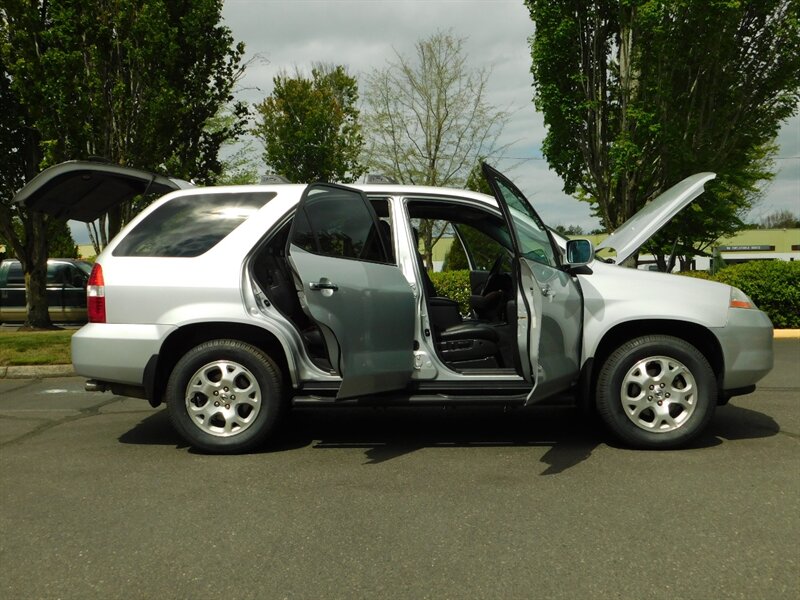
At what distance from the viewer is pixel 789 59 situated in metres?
15.1

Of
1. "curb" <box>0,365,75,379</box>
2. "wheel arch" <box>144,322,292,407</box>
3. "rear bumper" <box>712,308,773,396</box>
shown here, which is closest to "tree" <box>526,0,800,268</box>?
"rear bumper" <box>712,308,773,396</box>

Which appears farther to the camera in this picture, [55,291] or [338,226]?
[55,291]

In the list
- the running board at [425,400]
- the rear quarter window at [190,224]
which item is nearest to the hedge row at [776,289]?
the running board at [425,400]

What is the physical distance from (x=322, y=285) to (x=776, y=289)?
11193mm

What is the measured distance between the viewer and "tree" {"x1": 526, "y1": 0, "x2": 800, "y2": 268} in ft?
48.7

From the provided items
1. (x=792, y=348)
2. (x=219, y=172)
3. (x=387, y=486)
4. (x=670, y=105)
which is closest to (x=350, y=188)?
(x=387, y=486)

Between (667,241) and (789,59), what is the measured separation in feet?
55.8

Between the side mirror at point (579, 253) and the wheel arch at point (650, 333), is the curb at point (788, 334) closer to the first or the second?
the wheel arch at point (650, 333)

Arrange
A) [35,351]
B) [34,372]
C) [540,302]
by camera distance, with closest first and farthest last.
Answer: [540,302] < [34,372] < [35,351]

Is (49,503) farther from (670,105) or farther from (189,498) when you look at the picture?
(670,105)

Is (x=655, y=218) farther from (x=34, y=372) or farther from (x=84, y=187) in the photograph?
(x=34, y=372)

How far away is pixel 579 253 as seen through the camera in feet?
16.1

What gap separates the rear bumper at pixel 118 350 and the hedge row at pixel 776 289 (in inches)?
441

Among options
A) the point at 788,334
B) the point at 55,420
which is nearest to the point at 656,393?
the point at 55,420
